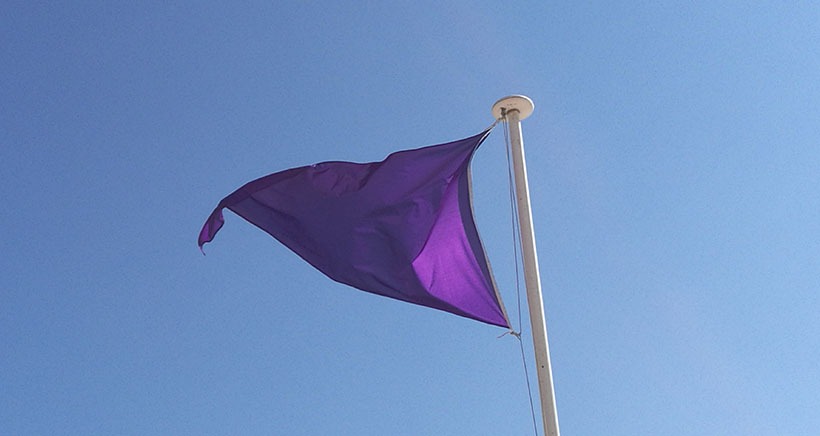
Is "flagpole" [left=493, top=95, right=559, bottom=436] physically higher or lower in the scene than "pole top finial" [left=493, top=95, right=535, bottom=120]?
lower

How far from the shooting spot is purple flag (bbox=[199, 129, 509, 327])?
13578mm

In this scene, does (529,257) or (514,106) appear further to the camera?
(514,106)

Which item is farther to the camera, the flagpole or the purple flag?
the purple flag

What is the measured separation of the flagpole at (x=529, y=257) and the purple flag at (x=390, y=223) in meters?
0.51

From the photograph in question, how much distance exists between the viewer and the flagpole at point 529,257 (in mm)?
11891

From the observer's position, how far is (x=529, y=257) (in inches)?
514

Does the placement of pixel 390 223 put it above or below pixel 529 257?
above

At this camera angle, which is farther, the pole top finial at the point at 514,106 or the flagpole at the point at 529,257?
the pole top finial at the point at 514,106

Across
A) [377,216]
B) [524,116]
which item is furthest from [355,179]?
[524,116]

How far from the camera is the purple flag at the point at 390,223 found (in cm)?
1358

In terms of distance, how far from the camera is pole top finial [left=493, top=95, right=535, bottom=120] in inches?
560

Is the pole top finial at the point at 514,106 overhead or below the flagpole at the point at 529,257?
overhead

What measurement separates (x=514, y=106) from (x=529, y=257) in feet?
7.71

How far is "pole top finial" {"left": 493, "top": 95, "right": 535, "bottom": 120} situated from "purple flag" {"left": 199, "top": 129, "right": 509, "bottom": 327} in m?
0.44
